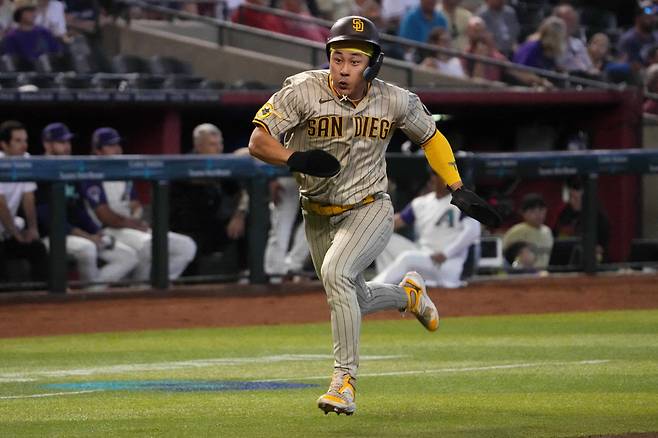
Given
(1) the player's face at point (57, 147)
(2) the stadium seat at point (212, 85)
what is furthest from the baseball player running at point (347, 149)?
(2) the stadium seat at point (212, 85)

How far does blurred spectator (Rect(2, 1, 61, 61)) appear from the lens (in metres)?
14.7

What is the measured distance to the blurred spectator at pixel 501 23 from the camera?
18062 millimetres

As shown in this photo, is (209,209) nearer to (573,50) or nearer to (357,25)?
(573,50)

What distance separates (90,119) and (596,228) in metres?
5.29

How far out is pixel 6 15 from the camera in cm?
1516

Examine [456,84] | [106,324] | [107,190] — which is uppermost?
[456,84]

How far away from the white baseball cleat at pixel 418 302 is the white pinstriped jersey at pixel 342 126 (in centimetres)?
89

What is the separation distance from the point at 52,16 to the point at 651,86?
277 inches

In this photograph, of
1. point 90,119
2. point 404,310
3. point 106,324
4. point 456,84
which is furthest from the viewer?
point 456,84

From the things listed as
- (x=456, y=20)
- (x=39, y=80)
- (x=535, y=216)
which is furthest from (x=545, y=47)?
(x=39, y=80)

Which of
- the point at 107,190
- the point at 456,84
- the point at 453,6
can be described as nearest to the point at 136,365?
the point at 107,190

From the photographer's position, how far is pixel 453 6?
1800 cm

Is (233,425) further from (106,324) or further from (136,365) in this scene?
(106,324)

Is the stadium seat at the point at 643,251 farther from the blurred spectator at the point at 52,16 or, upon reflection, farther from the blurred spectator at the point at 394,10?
the blurred spectator at the point at 52,16
